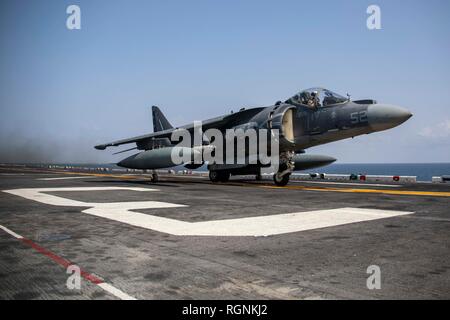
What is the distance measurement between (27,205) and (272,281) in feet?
32.1

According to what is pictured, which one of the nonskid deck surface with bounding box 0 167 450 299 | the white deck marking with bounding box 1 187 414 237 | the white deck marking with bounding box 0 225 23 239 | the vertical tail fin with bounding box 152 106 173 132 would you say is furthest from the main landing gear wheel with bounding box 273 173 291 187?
the vertical tail fin with bounding box 152 106 173 132

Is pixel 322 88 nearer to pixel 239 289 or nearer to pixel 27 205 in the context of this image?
pixel 27 205

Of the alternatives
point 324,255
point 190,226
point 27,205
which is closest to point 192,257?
point 324,255

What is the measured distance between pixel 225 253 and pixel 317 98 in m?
14.1

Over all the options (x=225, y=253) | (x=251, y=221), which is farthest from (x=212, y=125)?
(x=225, y=253)

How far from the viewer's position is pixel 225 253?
5.18 metres

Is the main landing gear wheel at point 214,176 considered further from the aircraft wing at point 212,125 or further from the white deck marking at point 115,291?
the white deck marking at point 115,291

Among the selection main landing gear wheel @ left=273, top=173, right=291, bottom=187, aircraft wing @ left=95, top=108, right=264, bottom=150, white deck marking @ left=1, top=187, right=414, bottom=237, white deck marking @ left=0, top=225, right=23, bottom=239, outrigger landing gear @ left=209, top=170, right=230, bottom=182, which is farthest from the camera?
outrigger landing gear @ left=209, top=170, right=230, bottom=182

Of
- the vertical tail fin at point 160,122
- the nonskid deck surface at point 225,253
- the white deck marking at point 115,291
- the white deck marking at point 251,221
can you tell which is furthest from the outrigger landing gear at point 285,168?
the white deck marking at point 115,291

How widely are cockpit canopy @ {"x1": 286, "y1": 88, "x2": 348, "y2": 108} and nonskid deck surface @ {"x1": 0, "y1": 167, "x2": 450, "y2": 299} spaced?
8917 millimetres

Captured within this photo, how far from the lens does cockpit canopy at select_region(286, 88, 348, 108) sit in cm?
1730

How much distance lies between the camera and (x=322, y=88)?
17.7 meters

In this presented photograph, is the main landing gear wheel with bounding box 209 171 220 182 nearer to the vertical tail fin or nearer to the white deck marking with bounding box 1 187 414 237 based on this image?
the vertical tail fin

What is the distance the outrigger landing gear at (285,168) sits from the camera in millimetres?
19203
